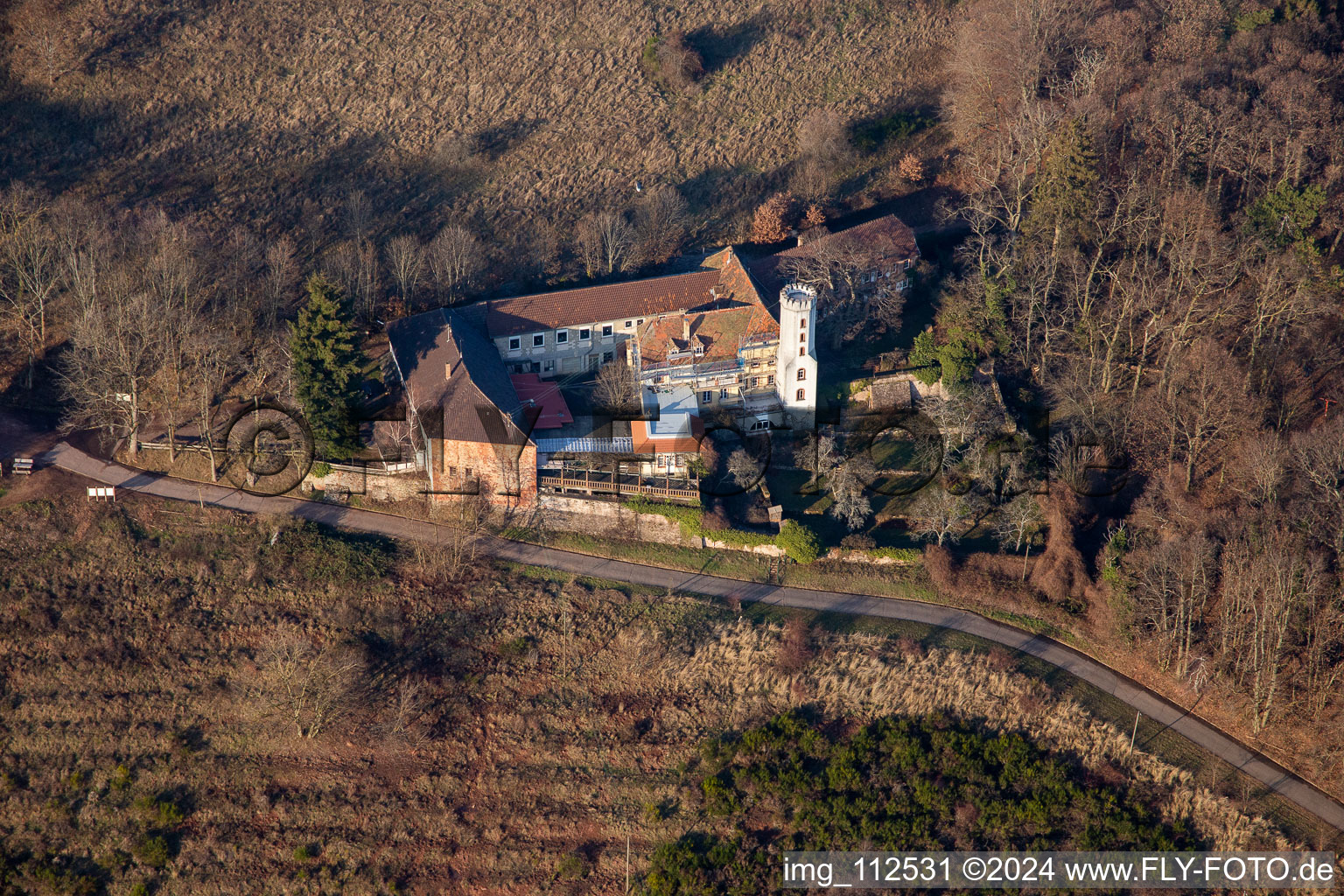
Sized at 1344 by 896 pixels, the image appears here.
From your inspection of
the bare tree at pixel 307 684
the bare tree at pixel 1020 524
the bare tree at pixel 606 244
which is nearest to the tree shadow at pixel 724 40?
the bare tree at pixel 606 244

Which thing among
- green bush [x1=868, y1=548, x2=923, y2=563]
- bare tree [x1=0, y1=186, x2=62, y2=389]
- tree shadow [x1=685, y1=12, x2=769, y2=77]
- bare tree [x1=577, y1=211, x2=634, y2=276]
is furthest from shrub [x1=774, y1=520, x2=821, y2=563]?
tree shadow [x1=685, y1=12, x2=769, y2=77]

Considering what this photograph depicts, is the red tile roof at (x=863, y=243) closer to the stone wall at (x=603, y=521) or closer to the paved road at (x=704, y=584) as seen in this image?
the stone wall at (x=603, y=521)

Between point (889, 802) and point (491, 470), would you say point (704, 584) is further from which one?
point (889, 802)

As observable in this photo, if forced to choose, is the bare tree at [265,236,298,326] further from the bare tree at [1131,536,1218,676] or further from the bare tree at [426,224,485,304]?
the bare tree at [1131,536,1218,676]

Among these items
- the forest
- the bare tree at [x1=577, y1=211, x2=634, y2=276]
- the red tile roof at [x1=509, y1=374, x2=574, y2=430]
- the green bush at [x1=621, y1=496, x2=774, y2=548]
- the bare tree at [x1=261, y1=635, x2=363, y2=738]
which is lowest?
the forest

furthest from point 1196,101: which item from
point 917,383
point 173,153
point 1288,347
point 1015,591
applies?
point 173,153

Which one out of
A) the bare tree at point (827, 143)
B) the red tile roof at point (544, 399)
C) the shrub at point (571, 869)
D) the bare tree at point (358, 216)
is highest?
the bare tree at point (827, 143)
